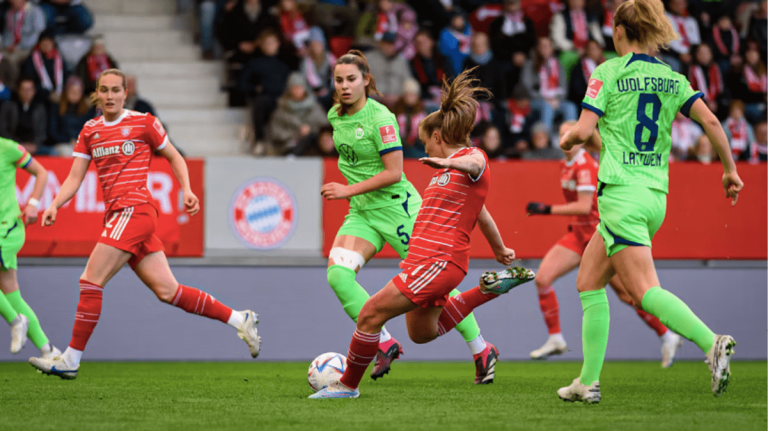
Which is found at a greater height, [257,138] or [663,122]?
[663,122]

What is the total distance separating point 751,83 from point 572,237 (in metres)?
6.50

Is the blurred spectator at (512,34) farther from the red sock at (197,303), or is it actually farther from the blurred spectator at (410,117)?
the red sock at (197,303)

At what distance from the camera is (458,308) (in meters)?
→ 5.68

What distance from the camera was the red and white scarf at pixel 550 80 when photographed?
1234cm

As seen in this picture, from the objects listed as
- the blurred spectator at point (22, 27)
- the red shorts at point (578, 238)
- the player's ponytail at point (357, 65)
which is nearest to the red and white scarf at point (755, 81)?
the red shorts at point (578, 238)

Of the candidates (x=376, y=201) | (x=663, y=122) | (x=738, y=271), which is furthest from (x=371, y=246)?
(x=738, y=271)

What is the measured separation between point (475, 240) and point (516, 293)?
2.25ft

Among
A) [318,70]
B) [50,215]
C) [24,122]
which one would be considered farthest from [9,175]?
[318,70]

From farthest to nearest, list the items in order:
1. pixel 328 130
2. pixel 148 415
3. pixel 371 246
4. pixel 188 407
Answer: pixel 328 130, pixel 371 246, pixel 188 407, pixel 148 415

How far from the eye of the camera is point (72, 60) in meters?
11.6

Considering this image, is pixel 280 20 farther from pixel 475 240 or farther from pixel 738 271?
pixel 738 271

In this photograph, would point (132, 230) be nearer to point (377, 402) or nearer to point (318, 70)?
point (377, 402)

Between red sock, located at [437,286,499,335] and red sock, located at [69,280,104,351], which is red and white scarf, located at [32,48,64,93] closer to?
red sock, located at [69,280,104,351]

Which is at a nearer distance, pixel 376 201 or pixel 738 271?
pixel 376 201
